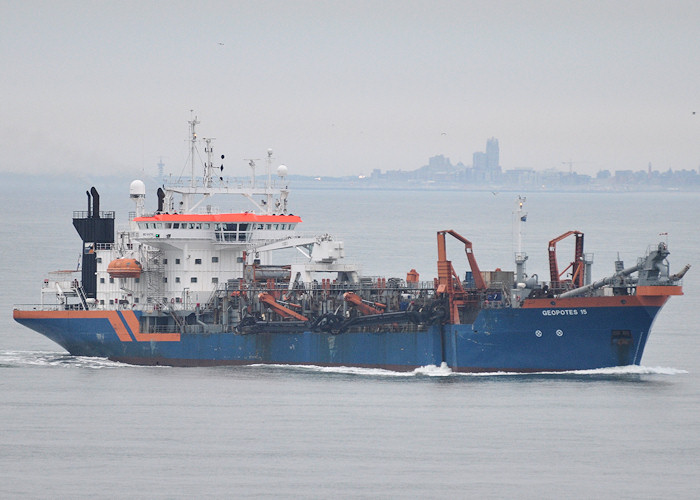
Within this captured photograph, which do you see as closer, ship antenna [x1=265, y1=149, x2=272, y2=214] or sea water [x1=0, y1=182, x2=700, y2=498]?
sea water [x1=0, y1=182, x2=700, y2=498]

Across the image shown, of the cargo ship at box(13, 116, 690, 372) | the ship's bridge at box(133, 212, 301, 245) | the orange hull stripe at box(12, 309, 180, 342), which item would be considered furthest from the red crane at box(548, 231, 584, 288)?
the orange hull stripe at box(12, 309, 180, 342)

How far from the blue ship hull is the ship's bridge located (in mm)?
3489

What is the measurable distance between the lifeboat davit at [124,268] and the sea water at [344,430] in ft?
12.1

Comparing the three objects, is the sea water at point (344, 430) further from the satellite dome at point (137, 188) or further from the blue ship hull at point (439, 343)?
the satellite dome at point (137, 188)

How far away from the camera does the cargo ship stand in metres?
52.9

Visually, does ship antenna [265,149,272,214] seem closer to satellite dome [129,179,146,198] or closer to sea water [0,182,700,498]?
satellite dome [129,179,146,198]

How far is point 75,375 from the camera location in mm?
55906

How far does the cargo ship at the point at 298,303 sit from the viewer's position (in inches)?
2084

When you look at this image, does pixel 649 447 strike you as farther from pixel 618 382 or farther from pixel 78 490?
pixel 78 490

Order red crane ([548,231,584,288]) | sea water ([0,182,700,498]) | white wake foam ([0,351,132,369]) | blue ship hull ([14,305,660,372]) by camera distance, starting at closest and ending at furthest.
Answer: sea water ([0,182,700,498])
blue ship hull ([14,305,660,372])
red crane ([548,231,584,288])
white wake foam ([0,351,132,369])

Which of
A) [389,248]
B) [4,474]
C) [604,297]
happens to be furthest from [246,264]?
[389,248]

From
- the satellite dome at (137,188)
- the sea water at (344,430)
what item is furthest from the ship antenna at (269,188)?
the sea water at (344,430)

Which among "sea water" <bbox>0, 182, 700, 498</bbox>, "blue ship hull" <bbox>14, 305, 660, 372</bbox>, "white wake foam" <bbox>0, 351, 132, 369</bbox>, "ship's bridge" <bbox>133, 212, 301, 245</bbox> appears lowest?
"sea water" <bbox>0, 182, 700, 498</bbox>

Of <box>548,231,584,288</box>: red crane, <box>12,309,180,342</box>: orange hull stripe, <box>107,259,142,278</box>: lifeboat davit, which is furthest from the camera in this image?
<box>107,259,142,278</box>: lifeboat davit
